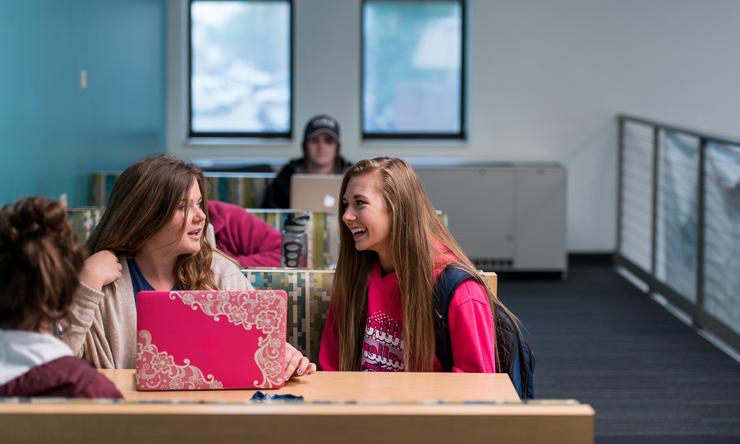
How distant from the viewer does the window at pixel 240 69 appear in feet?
28.6

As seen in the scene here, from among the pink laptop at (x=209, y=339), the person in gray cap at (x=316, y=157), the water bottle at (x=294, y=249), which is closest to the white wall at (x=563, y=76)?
the person in gray cap at (x=316, y=157)

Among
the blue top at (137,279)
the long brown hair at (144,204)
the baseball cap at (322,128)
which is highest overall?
the baseball cap at (322,128)

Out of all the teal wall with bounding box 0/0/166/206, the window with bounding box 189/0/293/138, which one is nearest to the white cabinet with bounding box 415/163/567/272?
the window with bounding box 189/0/293/138

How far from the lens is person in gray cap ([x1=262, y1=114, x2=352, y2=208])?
634 centimetres

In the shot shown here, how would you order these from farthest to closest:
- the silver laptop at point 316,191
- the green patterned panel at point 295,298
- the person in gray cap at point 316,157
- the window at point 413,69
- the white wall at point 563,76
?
the window at point 413,69, the white wall at point 563,76, the person in gray cap at point 316,157, the silver laptop at point 316,191, the green patterned panel at point 295,298

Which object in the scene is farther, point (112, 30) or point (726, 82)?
point (726, 82)

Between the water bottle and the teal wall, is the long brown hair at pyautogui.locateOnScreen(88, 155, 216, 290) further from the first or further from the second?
the teal wall

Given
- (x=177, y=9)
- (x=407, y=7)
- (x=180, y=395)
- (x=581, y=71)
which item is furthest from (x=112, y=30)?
(x=180, y=395)

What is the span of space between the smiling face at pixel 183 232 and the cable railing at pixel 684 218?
146 inches

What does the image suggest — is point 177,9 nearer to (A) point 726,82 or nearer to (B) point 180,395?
(A) point 726,82

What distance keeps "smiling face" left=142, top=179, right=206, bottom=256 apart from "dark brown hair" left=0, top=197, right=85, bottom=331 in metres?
0.84

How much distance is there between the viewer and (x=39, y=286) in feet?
5.98

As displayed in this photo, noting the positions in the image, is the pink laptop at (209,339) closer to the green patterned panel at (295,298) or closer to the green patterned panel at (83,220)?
the green patterned panel at (295,298)

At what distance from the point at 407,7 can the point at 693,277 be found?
3379 mm
